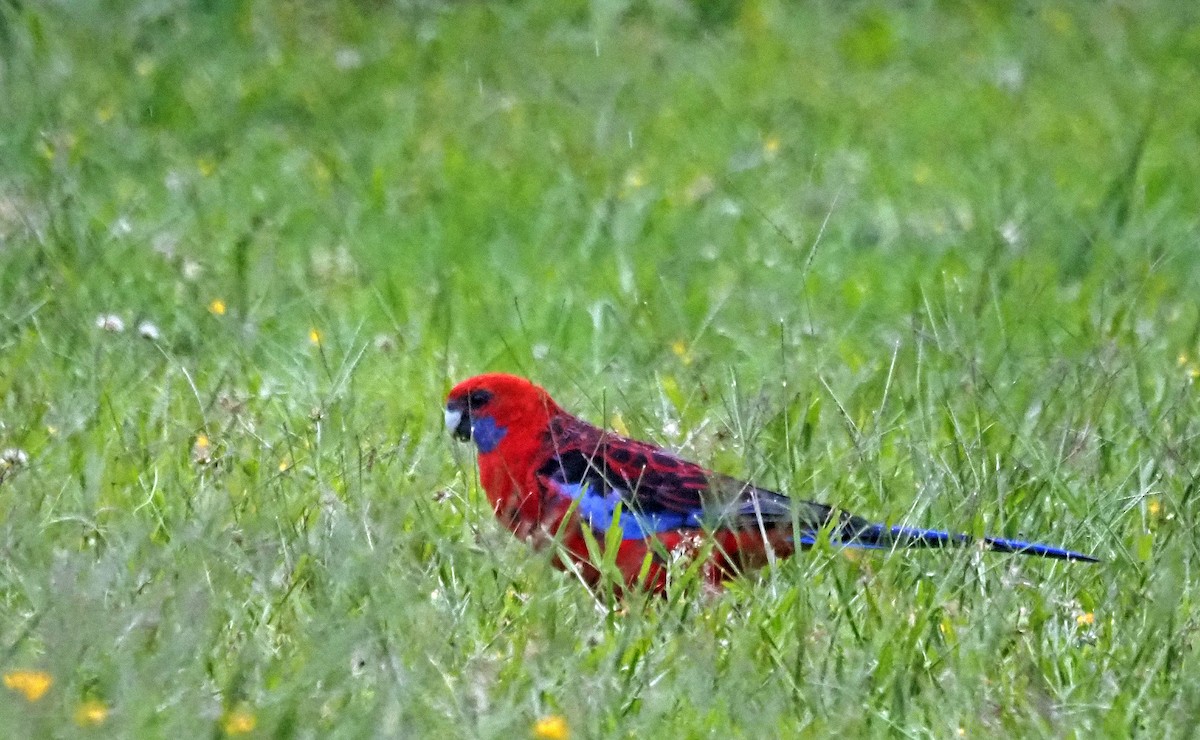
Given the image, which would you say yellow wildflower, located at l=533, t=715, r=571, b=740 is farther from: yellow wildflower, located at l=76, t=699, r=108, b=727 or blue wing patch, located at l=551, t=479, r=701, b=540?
blue wing patch, located at l=551, t=479, r=701, b=540

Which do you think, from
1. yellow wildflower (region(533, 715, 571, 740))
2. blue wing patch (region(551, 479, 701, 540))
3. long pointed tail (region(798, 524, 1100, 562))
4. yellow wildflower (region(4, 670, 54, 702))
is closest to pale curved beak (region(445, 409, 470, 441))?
blue wing patch (region(551, 479, 701, 540))

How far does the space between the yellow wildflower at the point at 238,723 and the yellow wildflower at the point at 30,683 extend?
8.4 inches

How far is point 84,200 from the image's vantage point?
5.73m

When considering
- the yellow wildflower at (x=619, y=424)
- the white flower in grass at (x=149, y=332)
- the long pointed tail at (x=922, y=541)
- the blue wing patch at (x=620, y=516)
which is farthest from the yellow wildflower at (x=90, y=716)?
the white flower in grass at (x=149, y=332)

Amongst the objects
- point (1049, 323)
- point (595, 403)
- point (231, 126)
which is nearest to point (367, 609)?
point (595, 403)

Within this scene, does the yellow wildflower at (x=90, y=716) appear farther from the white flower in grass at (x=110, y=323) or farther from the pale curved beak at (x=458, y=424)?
the white flower in grass at (x=110, y=323)

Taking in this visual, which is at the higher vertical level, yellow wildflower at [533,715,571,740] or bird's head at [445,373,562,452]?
bird's head at [445,373,562,452]

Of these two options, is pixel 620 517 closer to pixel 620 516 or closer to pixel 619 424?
pixel 620 516

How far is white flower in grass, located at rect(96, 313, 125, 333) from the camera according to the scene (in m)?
4.45

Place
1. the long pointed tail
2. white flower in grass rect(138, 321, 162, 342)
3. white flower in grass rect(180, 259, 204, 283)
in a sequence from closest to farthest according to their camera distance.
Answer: the long pointed tail
white flower in grass rect(138, 321, 162, 342)
white flower in grass rect(180, 259, 204, 283)

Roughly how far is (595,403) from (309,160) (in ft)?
8.77

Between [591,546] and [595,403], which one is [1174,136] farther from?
[591,546]

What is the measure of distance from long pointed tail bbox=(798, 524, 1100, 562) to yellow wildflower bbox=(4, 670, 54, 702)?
4.33 feet

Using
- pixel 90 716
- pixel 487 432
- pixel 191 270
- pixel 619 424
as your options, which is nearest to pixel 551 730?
pixel 90 716
